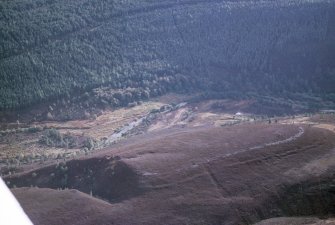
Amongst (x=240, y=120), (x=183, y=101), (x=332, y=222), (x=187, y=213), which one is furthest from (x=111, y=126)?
(x=332, y=222)

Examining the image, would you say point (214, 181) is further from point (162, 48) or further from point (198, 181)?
point (162, 48)

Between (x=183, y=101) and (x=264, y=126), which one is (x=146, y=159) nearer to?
(x=264, y=126)

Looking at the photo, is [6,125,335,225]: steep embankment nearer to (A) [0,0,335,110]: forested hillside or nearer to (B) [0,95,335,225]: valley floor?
(B) [0,95,335,225]: valley floor

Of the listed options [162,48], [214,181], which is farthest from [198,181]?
[162,48]

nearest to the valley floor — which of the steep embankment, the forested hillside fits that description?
the steep embankment

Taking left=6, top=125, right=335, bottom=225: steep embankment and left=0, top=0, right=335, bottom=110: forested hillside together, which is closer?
left=6, top=125, right=335, bottom=225: steep embankment
